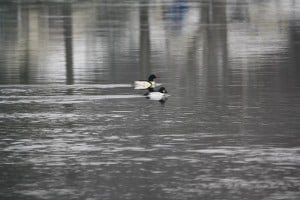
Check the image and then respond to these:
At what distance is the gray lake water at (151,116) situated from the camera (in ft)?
50.2

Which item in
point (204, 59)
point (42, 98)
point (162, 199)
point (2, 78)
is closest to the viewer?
point (162, 199)

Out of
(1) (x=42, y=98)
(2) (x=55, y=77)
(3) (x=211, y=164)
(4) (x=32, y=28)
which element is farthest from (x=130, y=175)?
(4) (x=32, y=28)

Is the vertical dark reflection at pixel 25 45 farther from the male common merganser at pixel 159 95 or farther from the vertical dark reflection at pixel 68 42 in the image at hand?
the male common merganser at pixel 159 95

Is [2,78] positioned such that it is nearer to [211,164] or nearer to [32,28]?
[211,164]

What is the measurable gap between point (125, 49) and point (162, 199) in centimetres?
2449

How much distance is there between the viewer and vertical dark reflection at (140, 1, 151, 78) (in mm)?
31630

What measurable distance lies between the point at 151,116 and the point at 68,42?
2120cm

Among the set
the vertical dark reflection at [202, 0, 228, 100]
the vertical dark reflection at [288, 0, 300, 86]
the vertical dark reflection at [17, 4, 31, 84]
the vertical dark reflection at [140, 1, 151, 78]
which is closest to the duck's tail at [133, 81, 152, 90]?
the vertical dark reflection at [202, 0, 228, 100]

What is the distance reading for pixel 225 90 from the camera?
26094 mm

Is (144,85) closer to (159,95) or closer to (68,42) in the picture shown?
(159,95)

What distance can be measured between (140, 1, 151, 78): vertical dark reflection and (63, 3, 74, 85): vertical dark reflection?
2235mm

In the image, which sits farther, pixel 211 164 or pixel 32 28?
pixel 32 28

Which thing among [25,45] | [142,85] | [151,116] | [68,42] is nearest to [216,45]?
[68,42]

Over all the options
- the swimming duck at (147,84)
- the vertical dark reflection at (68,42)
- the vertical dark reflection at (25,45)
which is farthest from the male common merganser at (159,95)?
the vertical dark reflection at (25,45)
